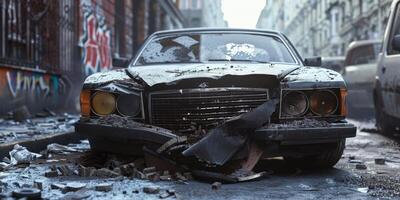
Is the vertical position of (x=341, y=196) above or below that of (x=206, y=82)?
below

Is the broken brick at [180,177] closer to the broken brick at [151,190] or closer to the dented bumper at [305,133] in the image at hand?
the broken brick at [151,190]

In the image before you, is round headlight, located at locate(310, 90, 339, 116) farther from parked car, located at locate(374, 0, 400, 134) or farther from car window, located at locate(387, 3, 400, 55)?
car window, located at locate(387, 3, 400, 55)

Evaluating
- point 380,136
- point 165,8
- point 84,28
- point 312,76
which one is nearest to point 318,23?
point 165,8

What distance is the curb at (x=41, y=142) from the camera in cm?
545

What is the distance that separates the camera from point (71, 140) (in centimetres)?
732

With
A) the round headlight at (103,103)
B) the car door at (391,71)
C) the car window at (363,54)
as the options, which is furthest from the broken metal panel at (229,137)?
the car window at (363,54)

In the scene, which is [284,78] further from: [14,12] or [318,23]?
[318,23]

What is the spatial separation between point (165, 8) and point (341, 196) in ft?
87.7

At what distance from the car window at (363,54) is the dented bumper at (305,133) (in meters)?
8.95

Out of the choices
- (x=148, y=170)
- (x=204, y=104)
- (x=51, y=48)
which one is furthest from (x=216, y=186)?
(x=51, y=48)

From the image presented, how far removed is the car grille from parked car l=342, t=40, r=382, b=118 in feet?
27.7

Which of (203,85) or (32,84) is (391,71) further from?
(32,84)

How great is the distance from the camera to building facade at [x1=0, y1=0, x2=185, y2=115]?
955 cm

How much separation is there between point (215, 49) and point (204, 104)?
1319 mm
